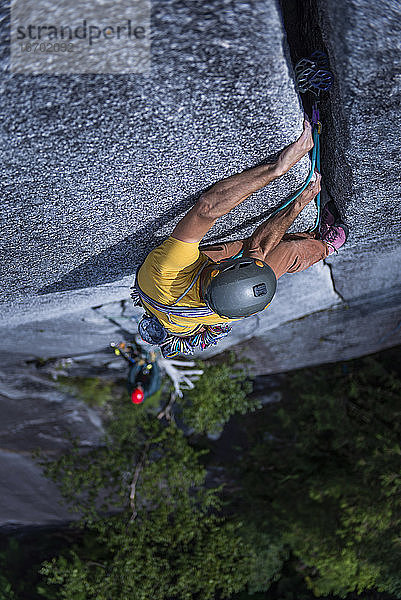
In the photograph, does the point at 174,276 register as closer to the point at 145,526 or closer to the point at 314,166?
the point at 314,166

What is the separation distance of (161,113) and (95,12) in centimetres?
25

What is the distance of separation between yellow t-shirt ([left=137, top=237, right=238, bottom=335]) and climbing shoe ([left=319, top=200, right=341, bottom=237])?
54cm

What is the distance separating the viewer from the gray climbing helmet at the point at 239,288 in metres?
1.30

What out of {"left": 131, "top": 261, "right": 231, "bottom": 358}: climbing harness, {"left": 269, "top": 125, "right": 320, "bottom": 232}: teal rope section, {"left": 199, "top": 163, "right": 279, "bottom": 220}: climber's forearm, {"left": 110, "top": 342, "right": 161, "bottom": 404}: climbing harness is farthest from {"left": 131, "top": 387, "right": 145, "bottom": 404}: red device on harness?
{"left": 199, "top": 163, "right": 279, "bottom": 220}: climber's forearm

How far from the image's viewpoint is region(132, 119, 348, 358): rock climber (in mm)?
1272

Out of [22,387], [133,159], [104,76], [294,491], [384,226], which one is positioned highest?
[104,76]

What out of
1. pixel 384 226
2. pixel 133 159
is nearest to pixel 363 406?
pixel 384 226

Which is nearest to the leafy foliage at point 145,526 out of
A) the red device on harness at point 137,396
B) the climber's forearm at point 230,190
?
the red device on harness at point 137,396

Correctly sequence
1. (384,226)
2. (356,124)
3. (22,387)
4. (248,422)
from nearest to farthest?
1. (356,124)
2. (384,226)
3. (22,387)
4. (248,422)

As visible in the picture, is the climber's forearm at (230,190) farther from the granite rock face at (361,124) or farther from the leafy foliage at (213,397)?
the leafy foliage at (213,397)

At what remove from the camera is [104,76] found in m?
0.93

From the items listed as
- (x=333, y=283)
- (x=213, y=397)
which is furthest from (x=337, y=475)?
(x=333, y=283)

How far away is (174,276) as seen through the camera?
1.44m

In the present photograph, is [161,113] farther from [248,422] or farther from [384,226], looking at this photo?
[248,422]
